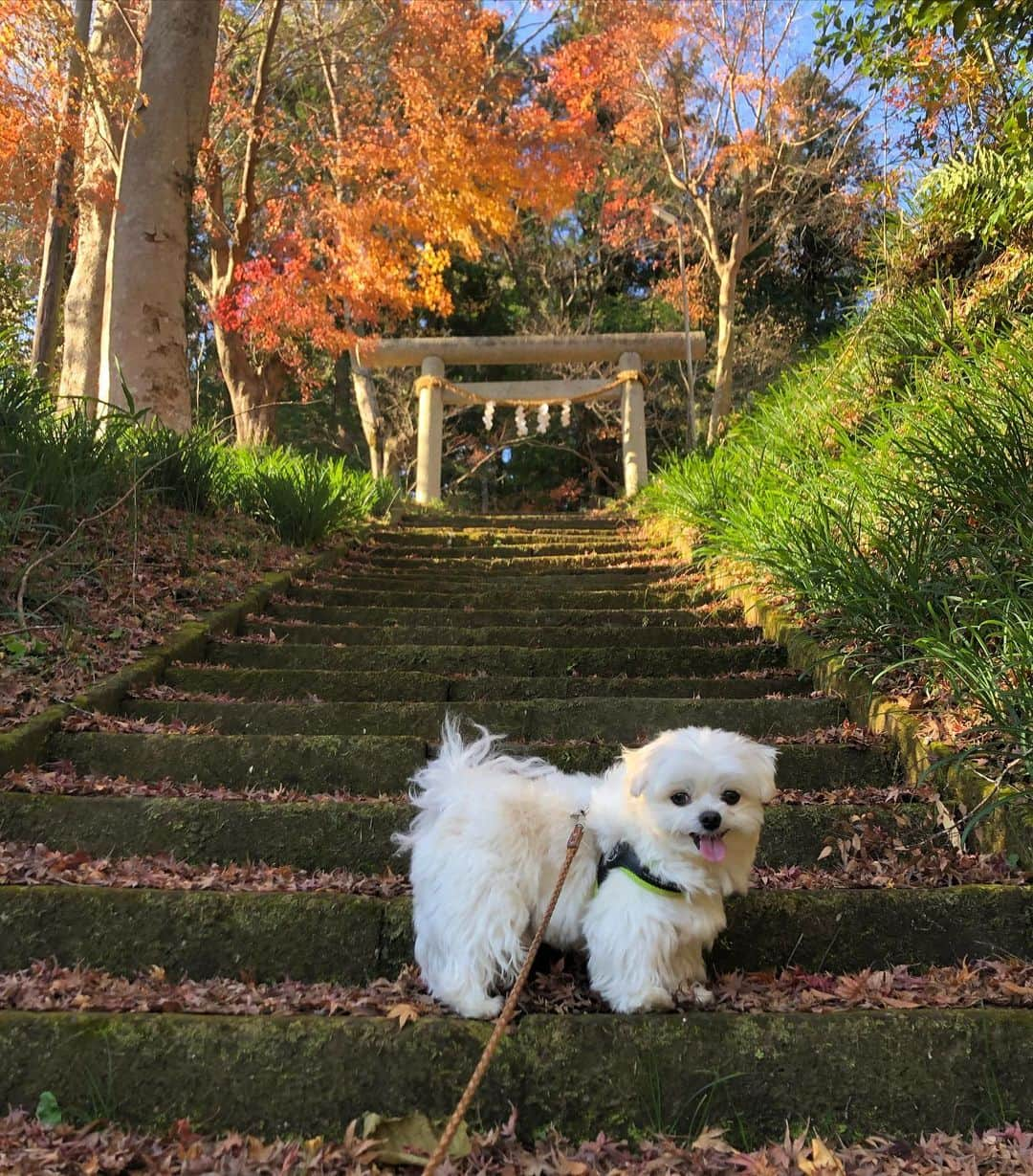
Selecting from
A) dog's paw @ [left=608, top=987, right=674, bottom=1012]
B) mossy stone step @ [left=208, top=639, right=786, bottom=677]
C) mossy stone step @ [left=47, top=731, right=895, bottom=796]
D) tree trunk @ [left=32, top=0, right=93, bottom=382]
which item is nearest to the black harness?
dog's paw @ [left=608, top=987, right=674, bottom=1012]

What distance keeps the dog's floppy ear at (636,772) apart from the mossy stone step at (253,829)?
3.35 ft

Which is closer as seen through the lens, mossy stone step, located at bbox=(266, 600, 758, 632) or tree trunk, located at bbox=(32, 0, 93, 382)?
mossy stone step, located at bbox=(266, 600, 758, 632)

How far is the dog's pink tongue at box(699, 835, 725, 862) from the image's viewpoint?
2.15m

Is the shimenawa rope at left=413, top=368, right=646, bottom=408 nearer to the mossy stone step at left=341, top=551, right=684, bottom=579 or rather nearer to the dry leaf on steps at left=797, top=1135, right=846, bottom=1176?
the mossy stone step at left=341, top=551, right=684, bottom=579

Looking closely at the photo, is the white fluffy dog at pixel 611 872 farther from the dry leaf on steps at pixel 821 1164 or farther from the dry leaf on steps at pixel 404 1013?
the dry leaf on steps at pixel 821 1164

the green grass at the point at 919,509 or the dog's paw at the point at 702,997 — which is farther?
the green grass at the point at 919,509

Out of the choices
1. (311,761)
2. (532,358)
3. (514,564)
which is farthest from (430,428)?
(311,761)

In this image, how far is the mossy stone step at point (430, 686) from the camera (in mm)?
4336

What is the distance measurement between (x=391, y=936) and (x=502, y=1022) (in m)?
0.63

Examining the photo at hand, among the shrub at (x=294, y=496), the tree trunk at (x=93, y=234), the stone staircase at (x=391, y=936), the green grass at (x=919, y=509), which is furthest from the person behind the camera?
the tree trunk at (x=93, y=234)

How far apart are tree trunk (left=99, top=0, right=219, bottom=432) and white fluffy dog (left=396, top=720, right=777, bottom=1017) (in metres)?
5.47

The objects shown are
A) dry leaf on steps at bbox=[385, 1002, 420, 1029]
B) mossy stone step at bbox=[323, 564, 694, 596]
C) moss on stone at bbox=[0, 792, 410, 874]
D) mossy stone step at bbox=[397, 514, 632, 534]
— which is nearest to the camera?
dry leaf on steps at bbox=[385, 1002, 420, 1029]

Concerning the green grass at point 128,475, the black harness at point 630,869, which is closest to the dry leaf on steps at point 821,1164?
the black harness at point 630,869

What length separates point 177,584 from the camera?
526 cm
